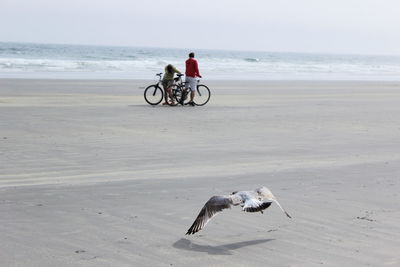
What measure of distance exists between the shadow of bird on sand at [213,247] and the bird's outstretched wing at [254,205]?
0.50m

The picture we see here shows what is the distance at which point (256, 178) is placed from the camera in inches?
311

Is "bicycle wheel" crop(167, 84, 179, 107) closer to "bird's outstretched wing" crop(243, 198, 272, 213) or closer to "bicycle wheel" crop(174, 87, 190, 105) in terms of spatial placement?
"bicycle wheel" crop(174, 87, 190, 105)

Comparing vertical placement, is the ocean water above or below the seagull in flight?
below

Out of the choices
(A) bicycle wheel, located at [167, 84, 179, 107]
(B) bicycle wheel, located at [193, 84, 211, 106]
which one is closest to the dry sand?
(A) bicycle wheel, located at [167, 84, 179, 107]

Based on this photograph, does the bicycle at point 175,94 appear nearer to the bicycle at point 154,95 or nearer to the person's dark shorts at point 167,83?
the bicycle at point 154,95

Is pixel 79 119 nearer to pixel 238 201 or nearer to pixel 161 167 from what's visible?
pixel 161 167

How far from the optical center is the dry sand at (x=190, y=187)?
4965 millimetres

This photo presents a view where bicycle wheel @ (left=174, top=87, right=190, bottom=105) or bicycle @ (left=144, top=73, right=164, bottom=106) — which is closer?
bicycle wheel @ (left=174, top=87, right=190, bottom=105)

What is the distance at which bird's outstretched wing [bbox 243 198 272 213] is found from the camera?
4588 mm

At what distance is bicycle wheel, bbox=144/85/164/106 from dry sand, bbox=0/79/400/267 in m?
3.45

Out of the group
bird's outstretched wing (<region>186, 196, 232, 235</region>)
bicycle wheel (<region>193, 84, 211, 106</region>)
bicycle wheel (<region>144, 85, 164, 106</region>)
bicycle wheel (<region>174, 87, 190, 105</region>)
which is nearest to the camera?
bird's outstretched wing (<region>186, 196, 232, 235</region>)

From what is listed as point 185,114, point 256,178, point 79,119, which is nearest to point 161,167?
point 256,178

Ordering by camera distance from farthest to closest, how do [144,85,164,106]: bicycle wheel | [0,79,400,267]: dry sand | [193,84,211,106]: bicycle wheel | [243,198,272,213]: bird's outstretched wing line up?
[193,84,211,106]: bicycle wheel, [144,85,164,106]: bicycle wheel, [0,79,400,267]: dry sand, [243,198,272,213]: bird's outstretched wing

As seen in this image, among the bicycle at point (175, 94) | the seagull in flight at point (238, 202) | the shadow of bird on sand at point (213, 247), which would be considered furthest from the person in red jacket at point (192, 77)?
the seagull in flight at point (238, 202)
